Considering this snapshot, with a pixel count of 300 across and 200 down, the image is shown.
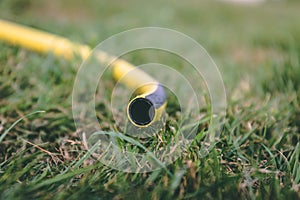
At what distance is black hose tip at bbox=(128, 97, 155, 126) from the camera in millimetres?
1256

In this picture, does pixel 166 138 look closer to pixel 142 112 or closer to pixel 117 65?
pixel 142 112

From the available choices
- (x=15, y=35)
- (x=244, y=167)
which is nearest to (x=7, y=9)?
(x=15, y=35)

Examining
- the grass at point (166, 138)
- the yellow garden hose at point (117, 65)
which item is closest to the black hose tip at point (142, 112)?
the yellow garden hose at point (117, 65)

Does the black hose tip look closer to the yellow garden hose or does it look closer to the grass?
the yellow garden hose

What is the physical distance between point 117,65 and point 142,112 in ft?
2.82

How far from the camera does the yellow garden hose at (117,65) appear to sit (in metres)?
1.29

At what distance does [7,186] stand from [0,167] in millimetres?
176

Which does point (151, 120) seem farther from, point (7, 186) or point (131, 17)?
point (131, 17)

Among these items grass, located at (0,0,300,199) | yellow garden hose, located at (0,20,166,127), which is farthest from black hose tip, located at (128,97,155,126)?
grass, located at (0,0,300,199)

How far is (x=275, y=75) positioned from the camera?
7.00 feet

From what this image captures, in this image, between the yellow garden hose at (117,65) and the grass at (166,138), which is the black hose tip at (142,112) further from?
the grass at (166,138)

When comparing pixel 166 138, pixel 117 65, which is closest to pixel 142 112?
pixel 166 138

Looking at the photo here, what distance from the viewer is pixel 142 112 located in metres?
1.29

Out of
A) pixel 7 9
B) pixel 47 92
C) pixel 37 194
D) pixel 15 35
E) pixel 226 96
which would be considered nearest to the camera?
pixel 37 194
